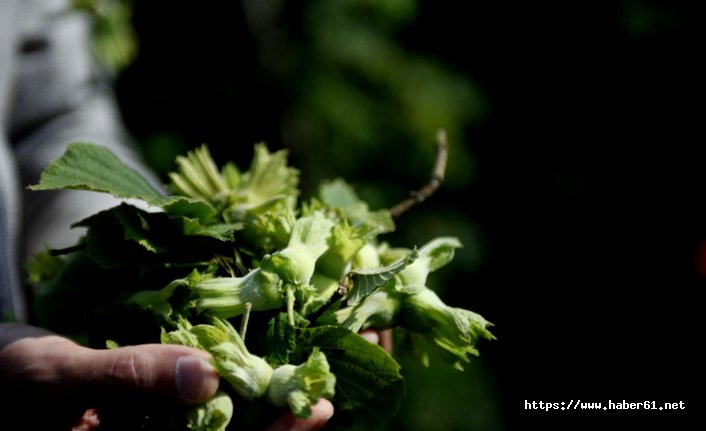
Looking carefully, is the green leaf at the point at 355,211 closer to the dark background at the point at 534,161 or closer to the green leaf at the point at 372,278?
the green leaf at the point at 372,278

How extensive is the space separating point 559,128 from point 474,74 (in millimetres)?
298

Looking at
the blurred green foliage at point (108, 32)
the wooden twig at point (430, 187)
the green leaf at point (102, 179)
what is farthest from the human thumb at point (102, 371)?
the blurred green foliage at point (108, 32)

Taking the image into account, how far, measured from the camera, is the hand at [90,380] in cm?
45

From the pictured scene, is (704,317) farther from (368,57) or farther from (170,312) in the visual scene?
(170,312)

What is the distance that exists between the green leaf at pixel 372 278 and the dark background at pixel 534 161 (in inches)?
49.2

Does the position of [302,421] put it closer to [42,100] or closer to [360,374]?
[360,374]

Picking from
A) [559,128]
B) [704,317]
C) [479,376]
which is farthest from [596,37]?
[479,376]

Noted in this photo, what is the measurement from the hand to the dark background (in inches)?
51.0

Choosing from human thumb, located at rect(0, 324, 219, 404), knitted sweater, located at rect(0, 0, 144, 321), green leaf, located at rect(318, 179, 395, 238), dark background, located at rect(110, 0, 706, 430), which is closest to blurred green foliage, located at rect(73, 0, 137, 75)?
knitted sweater, located at rect(0, 0, 144, 321)

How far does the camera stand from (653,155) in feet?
6.82

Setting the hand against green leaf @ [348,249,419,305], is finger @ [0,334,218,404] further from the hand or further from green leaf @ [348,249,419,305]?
green leaf @ [348,249,419,305]

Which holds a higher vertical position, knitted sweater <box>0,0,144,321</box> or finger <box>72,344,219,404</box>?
knitted sweater <box>0,0,144,321</box>

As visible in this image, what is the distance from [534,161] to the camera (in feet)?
7.18

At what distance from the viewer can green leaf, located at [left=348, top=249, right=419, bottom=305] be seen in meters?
0.52
